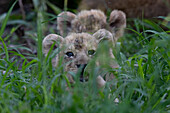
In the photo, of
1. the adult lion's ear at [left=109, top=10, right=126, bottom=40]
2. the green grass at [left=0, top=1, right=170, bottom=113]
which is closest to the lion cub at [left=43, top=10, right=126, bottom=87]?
the adult lion's ear at [left=109, top=10, right=126, bottom=40]

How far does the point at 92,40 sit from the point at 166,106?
1387mm

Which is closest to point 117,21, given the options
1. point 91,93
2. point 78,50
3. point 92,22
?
point 92,22

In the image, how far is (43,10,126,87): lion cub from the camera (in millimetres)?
3117

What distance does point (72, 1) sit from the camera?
7516 mm

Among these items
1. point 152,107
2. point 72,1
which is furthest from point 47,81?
point 72,1

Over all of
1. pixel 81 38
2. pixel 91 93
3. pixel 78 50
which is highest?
pixel 81 38

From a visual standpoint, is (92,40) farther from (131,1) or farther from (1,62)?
(131,1)

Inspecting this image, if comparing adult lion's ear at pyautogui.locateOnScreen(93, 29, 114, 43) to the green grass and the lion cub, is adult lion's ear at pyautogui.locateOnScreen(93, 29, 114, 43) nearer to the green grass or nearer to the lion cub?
the lion cub

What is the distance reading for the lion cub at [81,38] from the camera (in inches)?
123

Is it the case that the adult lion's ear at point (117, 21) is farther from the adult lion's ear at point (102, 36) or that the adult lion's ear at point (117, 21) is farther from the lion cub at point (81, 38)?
the adult lion's ear at point (102, 36)

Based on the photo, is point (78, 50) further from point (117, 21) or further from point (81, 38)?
point (117, 21)

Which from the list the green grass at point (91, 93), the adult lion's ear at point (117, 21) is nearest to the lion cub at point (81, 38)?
the adult lion's ear at point (117, 21)

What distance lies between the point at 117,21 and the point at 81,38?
173cm

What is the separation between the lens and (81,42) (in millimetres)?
3336
